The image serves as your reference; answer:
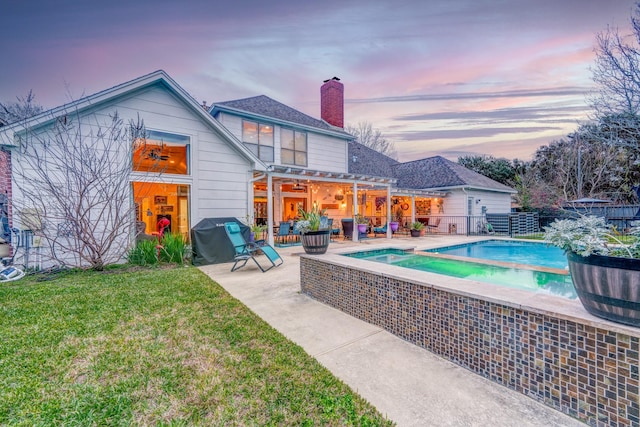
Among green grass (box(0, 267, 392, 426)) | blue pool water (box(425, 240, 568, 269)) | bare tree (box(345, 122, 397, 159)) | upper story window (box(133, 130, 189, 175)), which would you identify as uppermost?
bare tree (box(345, 122, 397, 159))

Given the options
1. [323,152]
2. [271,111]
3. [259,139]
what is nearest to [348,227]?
[323,152]

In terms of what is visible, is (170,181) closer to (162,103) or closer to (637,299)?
(162,103)

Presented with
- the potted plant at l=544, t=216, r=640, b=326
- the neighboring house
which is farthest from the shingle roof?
the potted plant at l=544, t=216, r=640, b=326

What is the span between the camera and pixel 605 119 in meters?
10.3

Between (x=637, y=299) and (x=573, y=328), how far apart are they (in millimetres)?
428

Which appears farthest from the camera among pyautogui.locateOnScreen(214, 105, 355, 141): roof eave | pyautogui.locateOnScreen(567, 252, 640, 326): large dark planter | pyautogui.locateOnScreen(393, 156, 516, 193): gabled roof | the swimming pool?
pyautogui.locateOnScreen(393, 156, 516, 193): gabled roof

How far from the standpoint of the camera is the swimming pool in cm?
563

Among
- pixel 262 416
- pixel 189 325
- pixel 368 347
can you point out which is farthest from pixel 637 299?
pixel 189 325

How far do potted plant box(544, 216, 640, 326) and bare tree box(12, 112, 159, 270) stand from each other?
839cm

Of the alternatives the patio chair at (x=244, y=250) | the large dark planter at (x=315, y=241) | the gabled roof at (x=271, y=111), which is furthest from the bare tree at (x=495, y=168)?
the large dark planter at (x=315, y=241)

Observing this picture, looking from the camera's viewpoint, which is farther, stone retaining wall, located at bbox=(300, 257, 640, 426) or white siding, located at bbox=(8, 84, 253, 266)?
white siding, located at bbox=(8, 84, 253, 266)

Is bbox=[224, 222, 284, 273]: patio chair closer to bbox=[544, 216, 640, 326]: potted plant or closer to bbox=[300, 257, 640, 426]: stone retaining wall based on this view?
bbox=[300, 257, 640, 426]: stone retaining wall

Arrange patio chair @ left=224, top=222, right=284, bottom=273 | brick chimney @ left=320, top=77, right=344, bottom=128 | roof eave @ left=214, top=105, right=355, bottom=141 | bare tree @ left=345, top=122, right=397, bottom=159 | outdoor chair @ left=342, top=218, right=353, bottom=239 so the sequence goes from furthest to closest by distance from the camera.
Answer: bare tree @ left=345, top=122, right=397, bottom=159
brick chimney @ left=320, top=77, right=344, bottom=128
outdoor chair @ left=342, top=218, right=353, bottom=239
roof eave @ left=214, top=105, right=355, bottom=141
patio chair @ left=224, top=222, right=284, bottom=273

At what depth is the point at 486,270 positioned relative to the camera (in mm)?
7023
